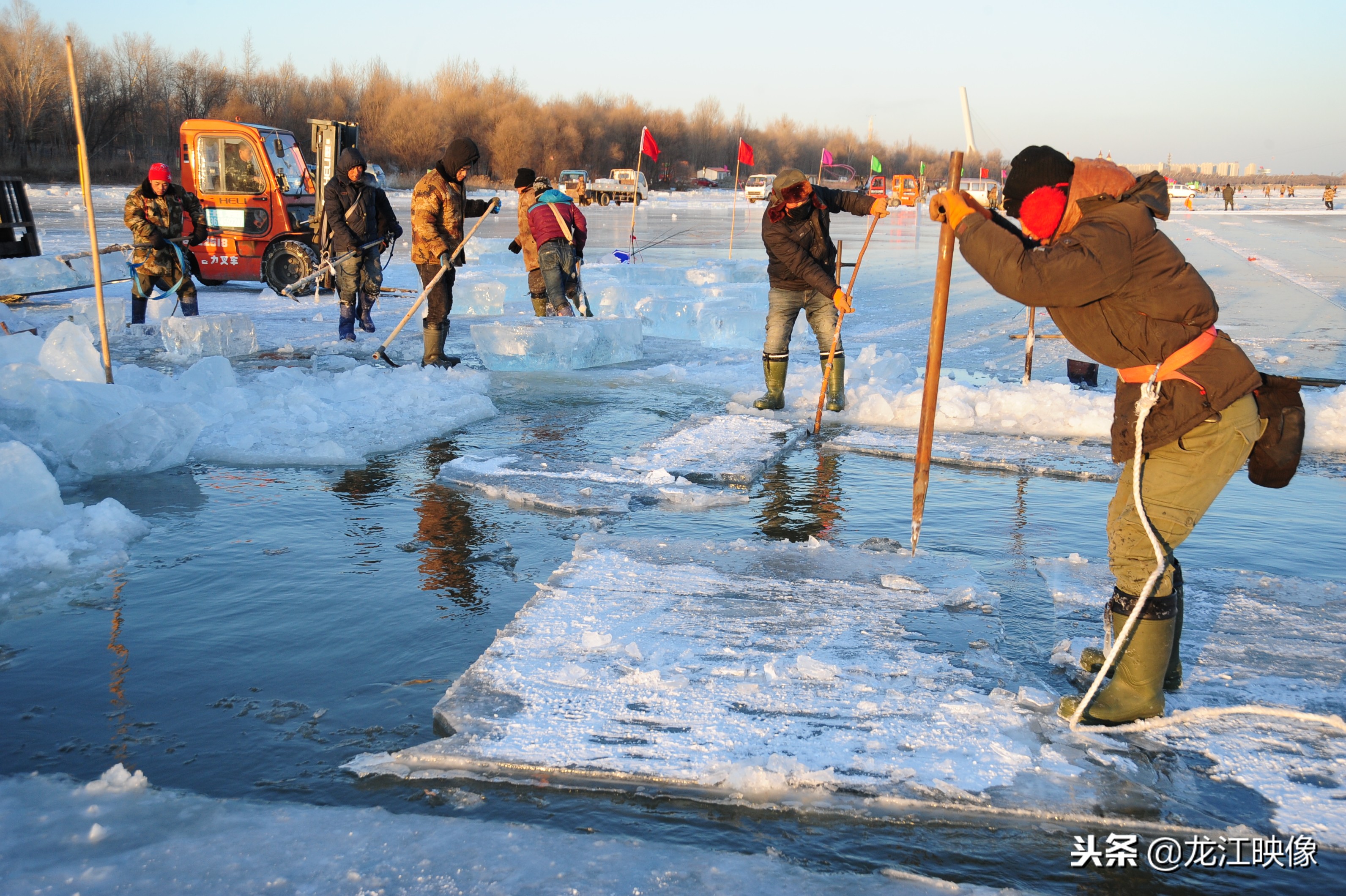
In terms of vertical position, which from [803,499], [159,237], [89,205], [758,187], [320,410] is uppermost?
[758,187]

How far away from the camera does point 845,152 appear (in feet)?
438

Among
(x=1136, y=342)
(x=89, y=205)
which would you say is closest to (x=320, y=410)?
(x=89, y=205)

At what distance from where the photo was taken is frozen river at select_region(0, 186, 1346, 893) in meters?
2.25

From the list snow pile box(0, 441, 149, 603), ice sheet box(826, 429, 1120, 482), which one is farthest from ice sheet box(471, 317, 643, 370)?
snow pile box(0, 441, 149, 603)

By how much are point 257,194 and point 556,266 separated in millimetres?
6548

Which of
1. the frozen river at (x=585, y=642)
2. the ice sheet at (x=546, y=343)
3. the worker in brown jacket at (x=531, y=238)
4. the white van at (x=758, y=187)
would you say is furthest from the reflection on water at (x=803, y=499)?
the white van at (x=758, y=187)

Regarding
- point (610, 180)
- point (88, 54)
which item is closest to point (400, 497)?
point (610, 180)

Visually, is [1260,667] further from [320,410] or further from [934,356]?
[320,410]

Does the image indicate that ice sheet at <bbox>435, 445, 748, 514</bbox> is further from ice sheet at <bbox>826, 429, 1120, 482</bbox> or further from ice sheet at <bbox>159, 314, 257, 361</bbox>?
ice sheet at <bbox>159, 314, 257, 361</bbox>

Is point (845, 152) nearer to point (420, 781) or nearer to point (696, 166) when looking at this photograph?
point (696, 166)

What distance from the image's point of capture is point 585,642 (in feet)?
10.6

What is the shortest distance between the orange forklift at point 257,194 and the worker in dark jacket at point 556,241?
16.1 feet

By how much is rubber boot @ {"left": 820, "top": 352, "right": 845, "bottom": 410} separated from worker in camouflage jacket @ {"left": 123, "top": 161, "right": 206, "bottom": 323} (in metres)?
6.96

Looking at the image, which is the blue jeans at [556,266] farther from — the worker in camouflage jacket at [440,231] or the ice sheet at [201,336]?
the ice sheet at [201,336]
